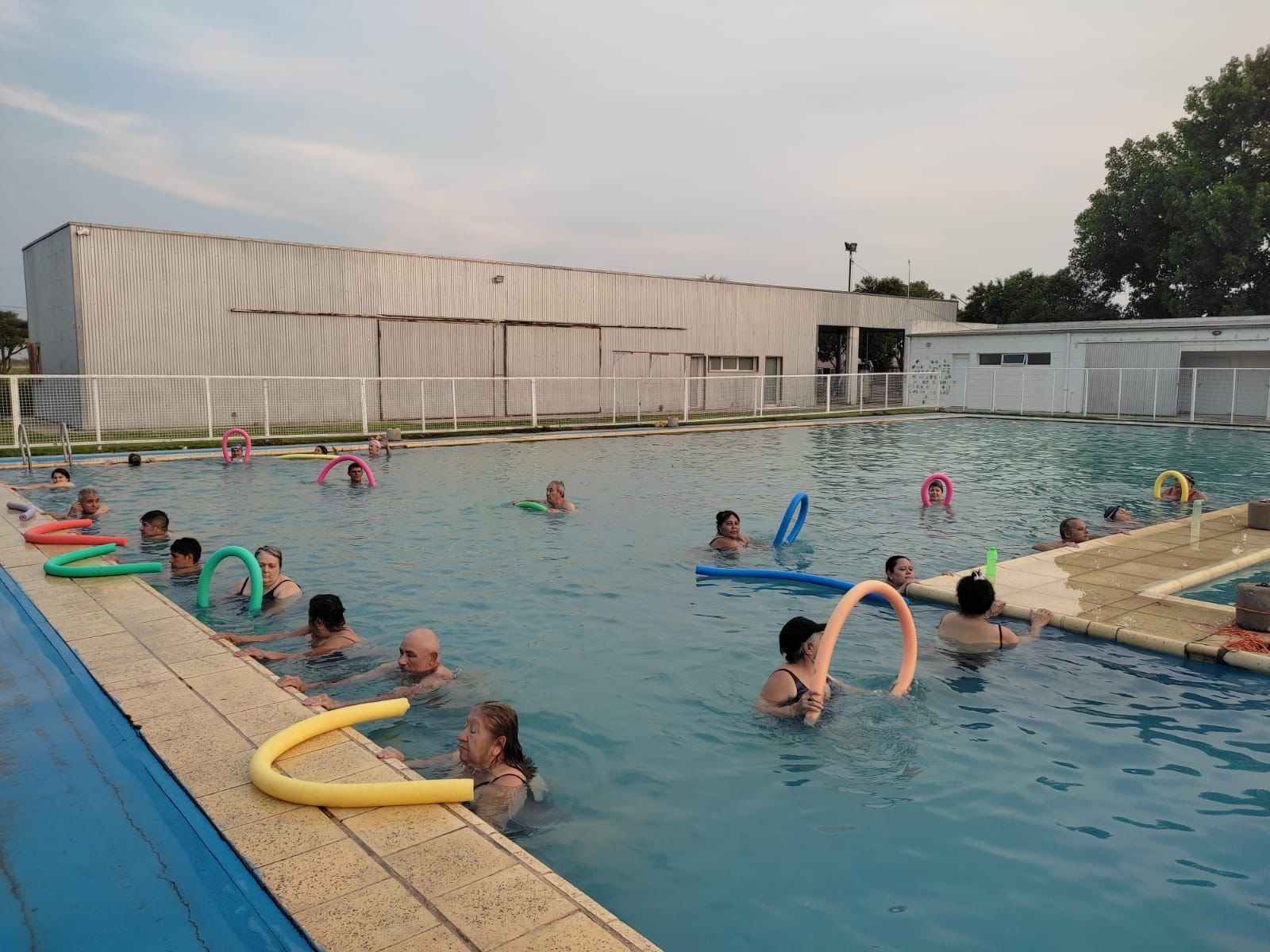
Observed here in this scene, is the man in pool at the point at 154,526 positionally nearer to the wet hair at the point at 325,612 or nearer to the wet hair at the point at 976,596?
the wet hair at the point at 325,612

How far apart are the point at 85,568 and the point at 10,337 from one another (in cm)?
7765

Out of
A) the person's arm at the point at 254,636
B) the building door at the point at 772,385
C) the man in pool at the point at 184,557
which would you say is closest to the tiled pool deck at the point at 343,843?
the person's arm at the point at 254,636

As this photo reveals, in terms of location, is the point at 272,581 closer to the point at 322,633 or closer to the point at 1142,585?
the point at 322,633

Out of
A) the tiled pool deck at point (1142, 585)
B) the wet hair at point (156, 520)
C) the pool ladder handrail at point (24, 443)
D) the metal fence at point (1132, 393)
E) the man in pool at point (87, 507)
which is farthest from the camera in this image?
the metal fence at point (1132, 393)

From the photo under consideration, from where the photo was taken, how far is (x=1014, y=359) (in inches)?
1639

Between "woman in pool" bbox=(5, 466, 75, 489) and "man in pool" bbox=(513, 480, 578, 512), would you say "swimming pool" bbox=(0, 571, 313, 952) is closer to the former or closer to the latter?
"man in pool" bbox=(513, 480, 578, 512)

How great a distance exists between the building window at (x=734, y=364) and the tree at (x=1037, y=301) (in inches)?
963

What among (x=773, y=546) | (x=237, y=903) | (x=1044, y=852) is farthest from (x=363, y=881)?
(x=773, y=546)

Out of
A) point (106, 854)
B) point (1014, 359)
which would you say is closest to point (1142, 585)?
point (106, 854)

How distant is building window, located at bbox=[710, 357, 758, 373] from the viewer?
4266cm

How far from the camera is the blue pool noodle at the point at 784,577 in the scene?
962 centimetres

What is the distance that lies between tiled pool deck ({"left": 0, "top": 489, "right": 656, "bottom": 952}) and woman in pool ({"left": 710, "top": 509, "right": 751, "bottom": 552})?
258 inches

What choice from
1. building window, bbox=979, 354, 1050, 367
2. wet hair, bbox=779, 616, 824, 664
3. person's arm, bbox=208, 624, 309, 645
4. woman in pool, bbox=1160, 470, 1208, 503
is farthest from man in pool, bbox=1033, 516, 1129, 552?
building window, bbox=979, 354, 1050, 367

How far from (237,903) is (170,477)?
16.7m
